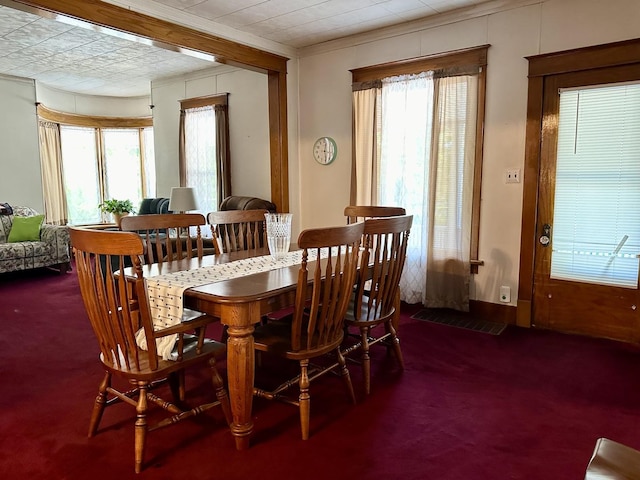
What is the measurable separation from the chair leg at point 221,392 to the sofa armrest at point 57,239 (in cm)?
478

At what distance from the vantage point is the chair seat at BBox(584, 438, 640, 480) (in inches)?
47.9

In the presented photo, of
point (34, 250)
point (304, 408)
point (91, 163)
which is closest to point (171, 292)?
point (304, 408)

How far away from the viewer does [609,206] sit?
343cm

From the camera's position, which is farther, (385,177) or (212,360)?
(385,177)

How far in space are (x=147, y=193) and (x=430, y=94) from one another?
6283mm

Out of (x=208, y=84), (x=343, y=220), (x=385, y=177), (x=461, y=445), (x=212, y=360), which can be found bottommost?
(x=461, y=445)

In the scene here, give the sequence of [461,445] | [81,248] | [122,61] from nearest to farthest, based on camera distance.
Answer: [81,248]
[461,445]
[122,61]

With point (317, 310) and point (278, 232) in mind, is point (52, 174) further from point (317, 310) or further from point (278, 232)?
point (317, 310)

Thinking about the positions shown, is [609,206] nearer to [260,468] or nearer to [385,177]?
[385,177]

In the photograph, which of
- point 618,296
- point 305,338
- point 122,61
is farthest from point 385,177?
point 122,61

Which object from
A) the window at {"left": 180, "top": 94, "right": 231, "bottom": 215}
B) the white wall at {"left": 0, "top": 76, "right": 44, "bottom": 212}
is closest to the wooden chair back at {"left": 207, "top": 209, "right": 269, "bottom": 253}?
the window at {"left": 180, "top": 94, "right": 231, "bottom": 215}

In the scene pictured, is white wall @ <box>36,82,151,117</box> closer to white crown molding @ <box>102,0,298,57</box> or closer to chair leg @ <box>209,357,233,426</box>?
white crown molding @ <box>102,0,298,57</box>

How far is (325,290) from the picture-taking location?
212 cm

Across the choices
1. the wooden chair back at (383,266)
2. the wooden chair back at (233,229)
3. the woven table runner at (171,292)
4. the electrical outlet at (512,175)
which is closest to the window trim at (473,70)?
the electrical outlet at (512,175)
